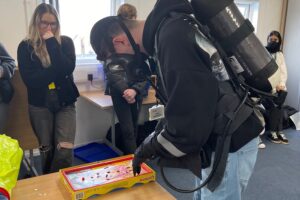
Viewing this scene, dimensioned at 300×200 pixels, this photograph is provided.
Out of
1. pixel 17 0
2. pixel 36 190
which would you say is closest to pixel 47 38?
pixel 17 0

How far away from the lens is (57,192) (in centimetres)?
118

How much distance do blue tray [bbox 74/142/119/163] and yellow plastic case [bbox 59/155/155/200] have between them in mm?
1792

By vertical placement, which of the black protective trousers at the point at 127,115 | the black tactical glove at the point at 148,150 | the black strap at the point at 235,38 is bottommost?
the black protective trousers at the point at 127,115

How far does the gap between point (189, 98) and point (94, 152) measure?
100 inches

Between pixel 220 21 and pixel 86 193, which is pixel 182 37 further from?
pixel 86 193

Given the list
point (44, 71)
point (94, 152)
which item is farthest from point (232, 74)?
point (94, 152)

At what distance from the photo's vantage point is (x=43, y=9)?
216cm

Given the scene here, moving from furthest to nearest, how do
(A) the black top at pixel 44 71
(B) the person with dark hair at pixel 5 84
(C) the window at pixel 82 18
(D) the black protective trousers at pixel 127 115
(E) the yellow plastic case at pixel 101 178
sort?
1. (C) the window at pixel 82 18
2. (D) the black protective trousers at pixel 127 115
3. (B) the person with dark hair at pixel 5 84
4. (A) the black top at pixel 44 71
5. (E) the yellow plastic case at pixel 101 178

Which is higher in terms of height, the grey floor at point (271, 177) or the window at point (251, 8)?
the window at point (251, 8)

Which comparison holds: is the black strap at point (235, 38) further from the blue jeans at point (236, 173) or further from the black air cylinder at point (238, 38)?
the blue jeans at point (236, 173)

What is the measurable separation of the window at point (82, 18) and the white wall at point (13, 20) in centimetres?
45

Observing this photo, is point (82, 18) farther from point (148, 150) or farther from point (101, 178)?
point (148, 150)

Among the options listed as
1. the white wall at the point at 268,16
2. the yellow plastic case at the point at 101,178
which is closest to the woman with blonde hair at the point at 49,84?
the yellow plastic case at the point at 101,178

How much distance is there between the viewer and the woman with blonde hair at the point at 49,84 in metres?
2.12
